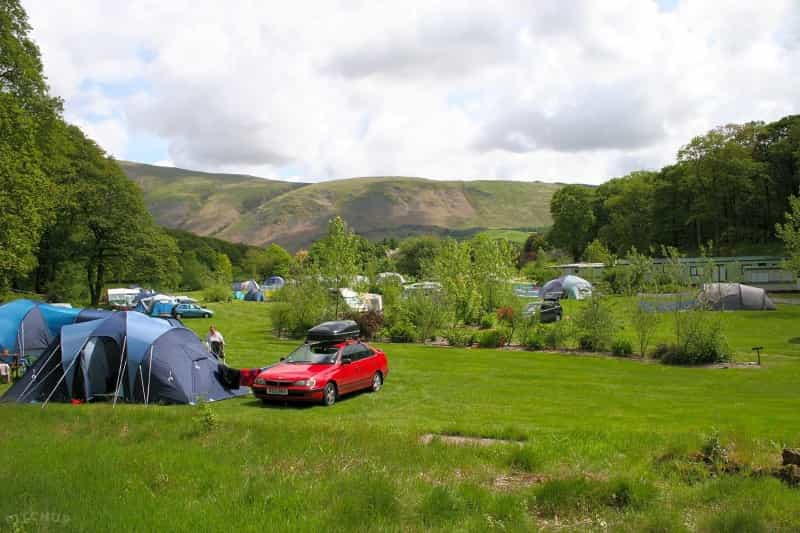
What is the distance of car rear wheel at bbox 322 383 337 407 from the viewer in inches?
604

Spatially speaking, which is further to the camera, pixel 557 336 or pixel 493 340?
pixel 493 340

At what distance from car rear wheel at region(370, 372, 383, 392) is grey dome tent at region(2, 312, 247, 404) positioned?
13.8 feet

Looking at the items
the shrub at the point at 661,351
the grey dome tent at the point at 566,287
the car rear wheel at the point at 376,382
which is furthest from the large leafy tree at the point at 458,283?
the car rear wheel at the point at 376,382

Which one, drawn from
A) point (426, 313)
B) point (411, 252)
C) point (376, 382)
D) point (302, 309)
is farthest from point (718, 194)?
point (376, 382)

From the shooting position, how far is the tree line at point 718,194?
6856cm

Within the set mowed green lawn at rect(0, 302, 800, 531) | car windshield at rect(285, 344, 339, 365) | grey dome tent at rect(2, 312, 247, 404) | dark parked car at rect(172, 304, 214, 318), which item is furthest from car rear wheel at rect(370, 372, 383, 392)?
dark parked car at rect(172, 304, 214, 318)

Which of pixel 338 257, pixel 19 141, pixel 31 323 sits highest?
pixel 19 141

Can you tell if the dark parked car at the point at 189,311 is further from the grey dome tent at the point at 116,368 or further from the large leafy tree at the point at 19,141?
the grey dome tent at the point at 116,368

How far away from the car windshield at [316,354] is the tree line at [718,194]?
48.0 meters

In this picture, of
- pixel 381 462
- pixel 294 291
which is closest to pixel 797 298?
pixel 294 291

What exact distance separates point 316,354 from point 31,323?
1209 cm

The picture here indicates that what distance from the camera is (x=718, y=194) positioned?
70.5m

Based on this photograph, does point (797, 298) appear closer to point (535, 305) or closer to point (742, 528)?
point (535, 305)

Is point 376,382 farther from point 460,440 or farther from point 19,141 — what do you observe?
point 19,141
